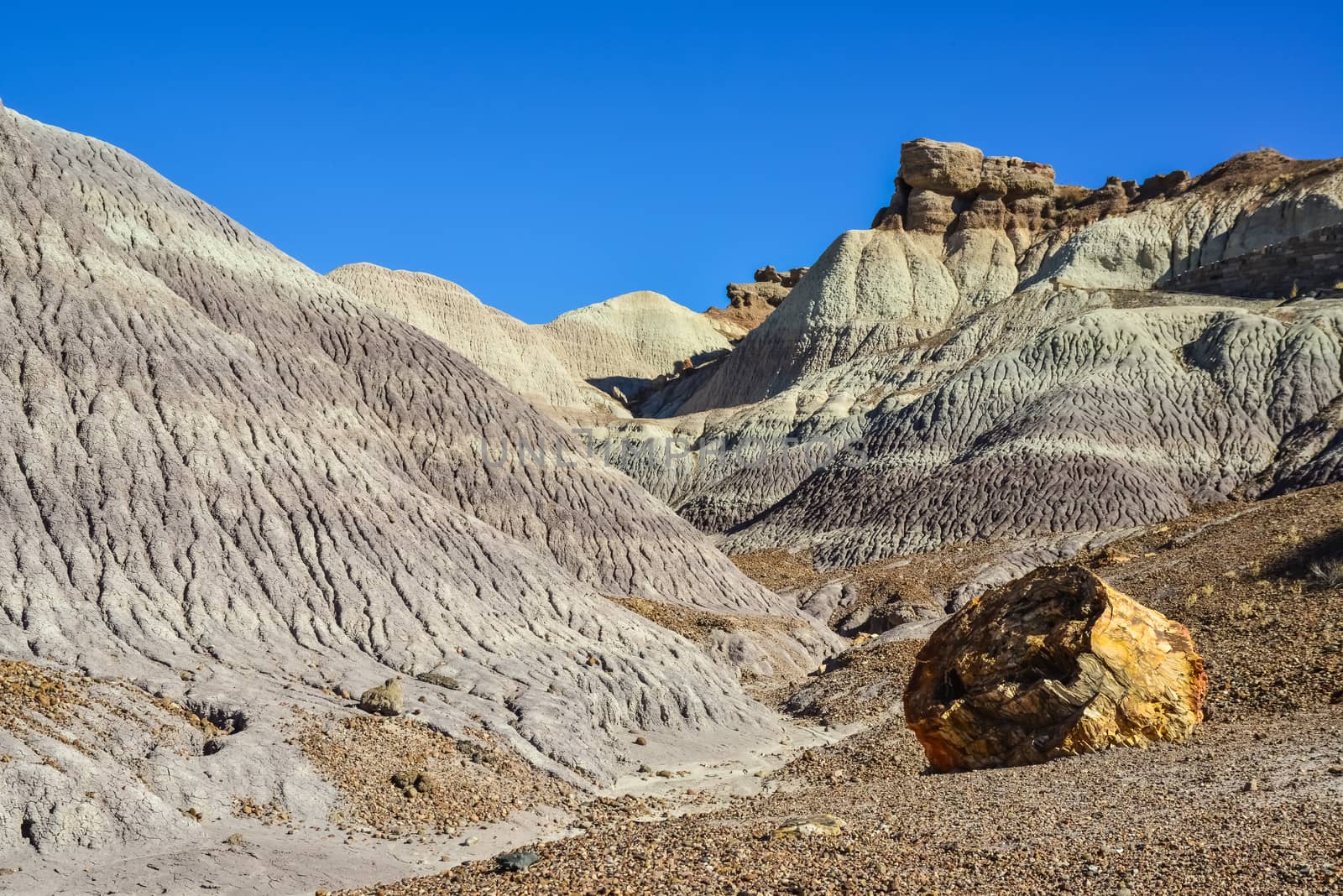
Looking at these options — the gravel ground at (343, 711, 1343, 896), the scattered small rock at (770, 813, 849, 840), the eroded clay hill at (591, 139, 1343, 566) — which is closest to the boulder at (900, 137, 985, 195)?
the eroded clay hill at (591, 139, 1343, 566)

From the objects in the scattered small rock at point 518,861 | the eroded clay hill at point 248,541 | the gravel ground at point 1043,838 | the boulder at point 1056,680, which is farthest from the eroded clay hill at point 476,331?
the scattered small rock at point 518,861

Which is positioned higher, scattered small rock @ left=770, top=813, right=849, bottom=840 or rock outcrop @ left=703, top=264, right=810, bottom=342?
rock outcrop @ left=703, top=264, right=810, bottom=342

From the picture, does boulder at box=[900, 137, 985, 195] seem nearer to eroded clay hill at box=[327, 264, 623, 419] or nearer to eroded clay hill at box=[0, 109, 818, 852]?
eroded clay hill at box=[327, 264, 623, 419]

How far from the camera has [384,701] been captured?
62.5 ft

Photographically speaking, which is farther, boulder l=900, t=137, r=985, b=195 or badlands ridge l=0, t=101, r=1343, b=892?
boulder l=900, t=137, r=985, b=195

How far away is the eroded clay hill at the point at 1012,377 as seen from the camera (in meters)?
50.4

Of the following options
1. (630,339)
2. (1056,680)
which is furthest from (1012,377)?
(630,339)

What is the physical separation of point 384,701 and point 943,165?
71156mm

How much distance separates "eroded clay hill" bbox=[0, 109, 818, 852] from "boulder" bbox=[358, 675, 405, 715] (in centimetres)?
33

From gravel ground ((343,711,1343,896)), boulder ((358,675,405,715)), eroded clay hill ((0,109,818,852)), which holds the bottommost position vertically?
gravel ground ((343,711,1343,896))

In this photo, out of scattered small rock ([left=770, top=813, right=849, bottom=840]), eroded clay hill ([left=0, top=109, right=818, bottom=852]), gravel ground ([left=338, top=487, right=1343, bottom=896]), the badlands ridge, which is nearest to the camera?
gravel ground ([left=338, top=487, right=1343, bottom=896])

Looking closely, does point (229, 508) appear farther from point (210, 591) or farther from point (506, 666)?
point (506, 666)

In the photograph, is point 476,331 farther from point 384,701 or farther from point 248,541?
point 384,701

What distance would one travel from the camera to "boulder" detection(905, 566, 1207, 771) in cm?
1396
